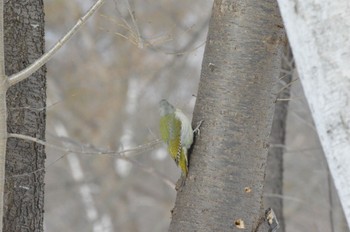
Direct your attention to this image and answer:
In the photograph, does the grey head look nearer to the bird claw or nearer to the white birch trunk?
the bird claw

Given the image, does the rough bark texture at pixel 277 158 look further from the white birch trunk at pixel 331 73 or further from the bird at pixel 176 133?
the white birch trunk at pixel 331 73

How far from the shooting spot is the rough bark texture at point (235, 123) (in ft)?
12.4

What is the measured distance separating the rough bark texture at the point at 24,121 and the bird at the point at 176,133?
704mm

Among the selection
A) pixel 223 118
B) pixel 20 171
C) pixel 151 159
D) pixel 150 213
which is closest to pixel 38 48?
pixel 20 171

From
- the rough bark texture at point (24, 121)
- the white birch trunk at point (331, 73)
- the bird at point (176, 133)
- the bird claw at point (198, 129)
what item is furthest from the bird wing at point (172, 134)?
the white birch trunk at point (331, 73)

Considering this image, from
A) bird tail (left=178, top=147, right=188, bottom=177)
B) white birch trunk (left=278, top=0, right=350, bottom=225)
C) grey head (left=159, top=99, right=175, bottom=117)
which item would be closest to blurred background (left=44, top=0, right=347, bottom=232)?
grey head (left=159, top=99, right=175, bottom=117)

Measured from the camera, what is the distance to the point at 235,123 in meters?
3.80

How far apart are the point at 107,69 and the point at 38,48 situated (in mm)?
11777

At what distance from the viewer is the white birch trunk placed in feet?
6.05

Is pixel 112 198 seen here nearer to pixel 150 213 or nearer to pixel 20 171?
pixel 150 213

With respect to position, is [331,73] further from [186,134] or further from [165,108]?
[165,108]

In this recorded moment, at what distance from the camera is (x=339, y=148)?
185cm

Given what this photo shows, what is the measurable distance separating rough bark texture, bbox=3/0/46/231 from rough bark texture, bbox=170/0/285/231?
849 millimetres

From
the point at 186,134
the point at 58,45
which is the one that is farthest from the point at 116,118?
the point at 58,45
